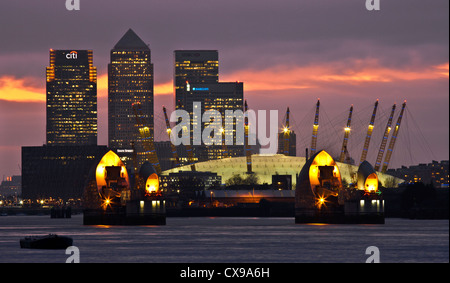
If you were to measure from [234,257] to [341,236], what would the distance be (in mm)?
46485

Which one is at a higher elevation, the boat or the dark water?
the boat

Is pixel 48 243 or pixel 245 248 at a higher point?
pixel 48 243

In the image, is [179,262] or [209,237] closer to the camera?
[179,262]

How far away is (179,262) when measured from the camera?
3989 inches

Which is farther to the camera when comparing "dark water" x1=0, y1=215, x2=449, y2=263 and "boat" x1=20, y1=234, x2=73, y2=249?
"boat" x1=20, y1=234, x2=73, y2=249

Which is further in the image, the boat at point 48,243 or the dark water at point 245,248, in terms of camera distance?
the boat at point 48,243

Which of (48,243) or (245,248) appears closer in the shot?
(48,243)

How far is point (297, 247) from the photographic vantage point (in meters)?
124

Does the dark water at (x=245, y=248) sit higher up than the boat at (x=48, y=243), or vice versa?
the boat at (x=48, y=243)
